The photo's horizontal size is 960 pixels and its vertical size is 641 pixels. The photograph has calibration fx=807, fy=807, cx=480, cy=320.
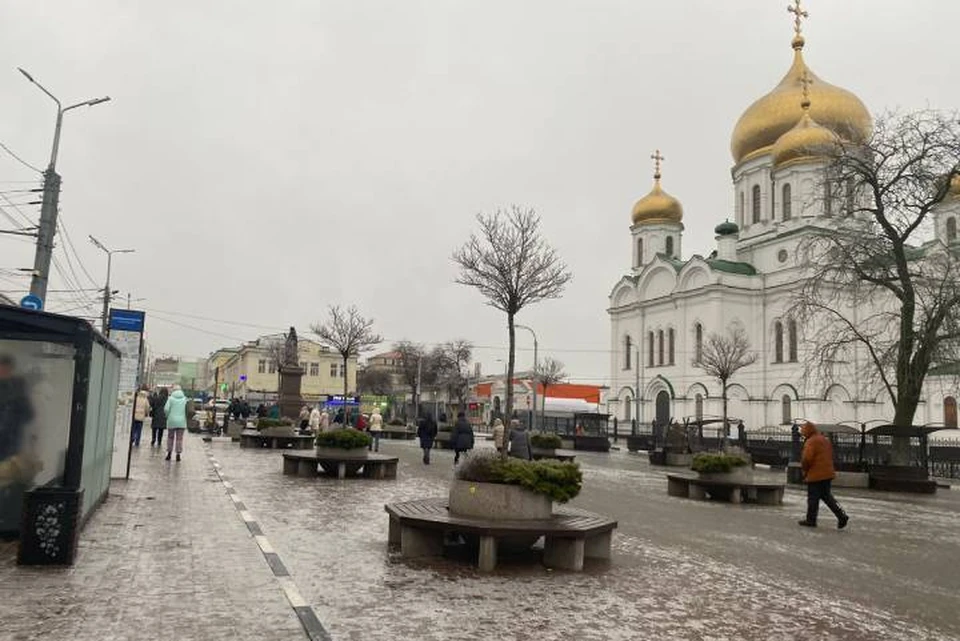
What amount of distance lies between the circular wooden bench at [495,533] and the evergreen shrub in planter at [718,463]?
26.0 feet

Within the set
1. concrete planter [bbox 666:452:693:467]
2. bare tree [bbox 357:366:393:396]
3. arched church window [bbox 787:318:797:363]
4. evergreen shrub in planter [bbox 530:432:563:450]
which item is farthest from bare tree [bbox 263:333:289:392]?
concrete planter [bbox 666:452:693:467]

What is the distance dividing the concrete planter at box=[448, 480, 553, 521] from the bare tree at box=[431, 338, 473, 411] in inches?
2704

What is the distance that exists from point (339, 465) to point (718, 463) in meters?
7.79

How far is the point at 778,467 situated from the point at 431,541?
24940mm

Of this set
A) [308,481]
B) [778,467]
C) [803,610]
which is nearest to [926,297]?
[778,467]

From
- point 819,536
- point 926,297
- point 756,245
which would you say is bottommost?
point 819,536

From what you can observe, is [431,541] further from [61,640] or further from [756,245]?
[756,245]

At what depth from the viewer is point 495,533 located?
25.6ft

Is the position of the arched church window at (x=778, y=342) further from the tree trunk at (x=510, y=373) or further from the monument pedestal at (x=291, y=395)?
the tree trunk at (x=510, y=373)

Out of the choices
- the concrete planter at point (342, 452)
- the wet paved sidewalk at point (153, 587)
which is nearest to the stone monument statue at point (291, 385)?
the concrete planter at point (342, 452)

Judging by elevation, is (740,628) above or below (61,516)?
below

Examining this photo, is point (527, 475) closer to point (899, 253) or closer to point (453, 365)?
point (899, 253)

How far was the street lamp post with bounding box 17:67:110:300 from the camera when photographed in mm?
18125

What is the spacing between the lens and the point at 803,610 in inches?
263
